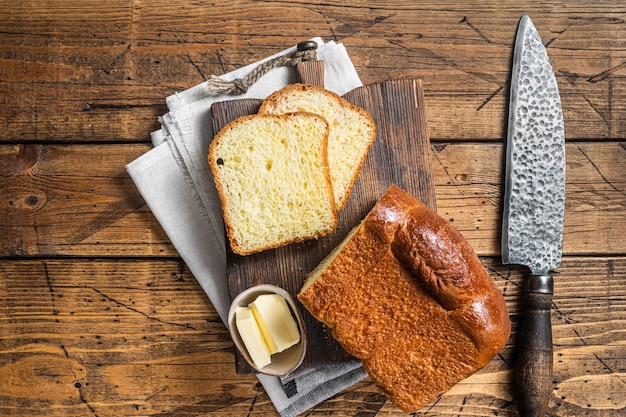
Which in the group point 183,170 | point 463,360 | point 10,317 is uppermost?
point 183,170

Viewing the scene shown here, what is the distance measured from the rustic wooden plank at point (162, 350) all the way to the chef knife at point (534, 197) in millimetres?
101

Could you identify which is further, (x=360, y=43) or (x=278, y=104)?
(x=360, y=43)

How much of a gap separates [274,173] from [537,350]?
1165 mm

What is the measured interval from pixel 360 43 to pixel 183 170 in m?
0.85

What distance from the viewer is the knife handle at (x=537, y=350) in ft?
6.56

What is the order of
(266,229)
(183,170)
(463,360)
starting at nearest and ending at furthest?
1. (463,360)
2. (266,229)
3. (183,170)

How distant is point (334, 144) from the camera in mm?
1926

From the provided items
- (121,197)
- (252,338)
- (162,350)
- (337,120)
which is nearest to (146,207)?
(121,197)

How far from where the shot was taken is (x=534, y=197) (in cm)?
204

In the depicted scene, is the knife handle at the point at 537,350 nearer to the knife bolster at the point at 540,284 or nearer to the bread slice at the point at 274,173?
the knife bolster at the point at 540,284

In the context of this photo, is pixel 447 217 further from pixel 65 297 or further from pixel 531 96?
pixel 65 297

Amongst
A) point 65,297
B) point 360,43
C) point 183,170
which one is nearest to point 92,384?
point 65,297

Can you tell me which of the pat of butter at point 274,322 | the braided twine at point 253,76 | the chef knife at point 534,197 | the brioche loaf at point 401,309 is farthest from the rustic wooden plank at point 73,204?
the chef knife at point 534,197

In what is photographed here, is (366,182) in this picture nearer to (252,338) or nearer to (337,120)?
(337,120)
